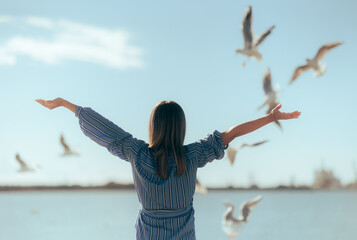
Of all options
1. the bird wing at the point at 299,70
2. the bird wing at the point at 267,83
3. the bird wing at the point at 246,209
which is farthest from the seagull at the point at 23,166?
the bird wing at the point at 299,70

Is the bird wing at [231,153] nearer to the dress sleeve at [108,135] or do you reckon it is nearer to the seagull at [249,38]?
the seagull at [249,38]

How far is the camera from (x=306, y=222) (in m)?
16.8

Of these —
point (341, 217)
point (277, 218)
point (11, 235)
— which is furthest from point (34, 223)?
point (341, 217)

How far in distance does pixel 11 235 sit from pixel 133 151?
1236 centimetres

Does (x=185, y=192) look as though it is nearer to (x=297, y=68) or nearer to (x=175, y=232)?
(x=175, y=232)

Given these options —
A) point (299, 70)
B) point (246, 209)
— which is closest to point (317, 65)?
point (299, 70)

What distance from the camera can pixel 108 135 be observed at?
151 cm

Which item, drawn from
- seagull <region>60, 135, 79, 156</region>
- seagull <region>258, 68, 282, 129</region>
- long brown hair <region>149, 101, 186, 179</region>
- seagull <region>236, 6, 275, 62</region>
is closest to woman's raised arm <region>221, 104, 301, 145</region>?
long brown hair <region>149, 101, 186, 179</region>

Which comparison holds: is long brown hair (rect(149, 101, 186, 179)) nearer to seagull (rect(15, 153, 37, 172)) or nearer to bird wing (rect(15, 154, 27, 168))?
seagull (rect(15, 153, 37, 172))

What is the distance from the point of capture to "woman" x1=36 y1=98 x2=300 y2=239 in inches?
57.4

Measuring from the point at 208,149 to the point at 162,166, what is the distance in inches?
6.0

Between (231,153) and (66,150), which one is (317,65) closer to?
(231,153)

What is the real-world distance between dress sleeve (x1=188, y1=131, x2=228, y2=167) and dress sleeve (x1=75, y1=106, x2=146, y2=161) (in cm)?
14

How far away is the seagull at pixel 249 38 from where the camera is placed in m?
5.08
